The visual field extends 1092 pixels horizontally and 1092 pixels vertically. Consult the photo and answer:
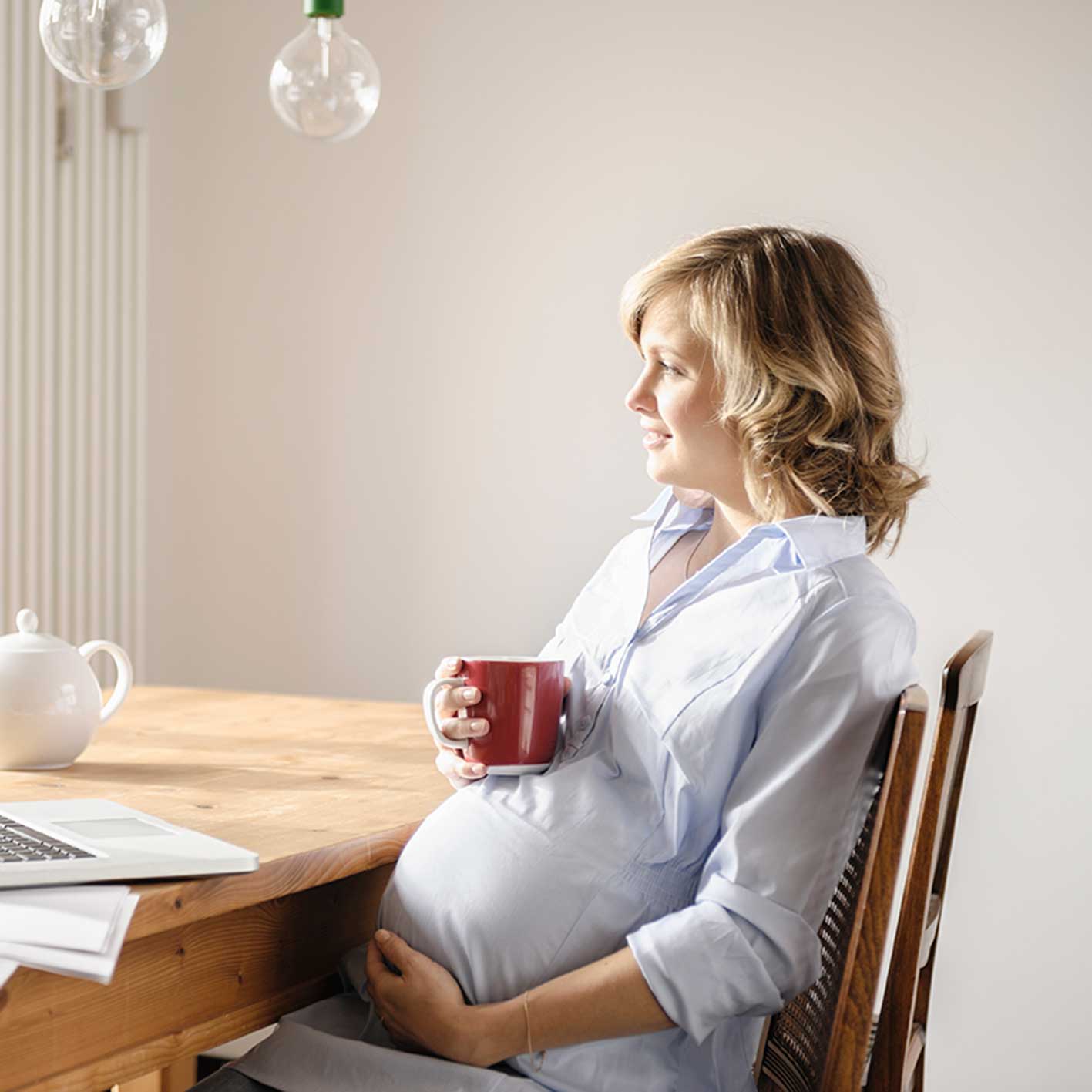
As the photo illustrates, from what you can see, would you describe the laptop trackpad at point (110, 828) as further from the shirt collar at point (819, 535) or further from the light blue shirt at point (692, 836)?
the shirt collar at point (819, 535)

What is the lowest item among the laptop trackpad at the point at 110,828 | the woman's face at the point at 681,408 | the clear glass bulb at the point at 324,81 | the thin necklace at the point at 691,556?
the laptop trackpad at the point at 110,828

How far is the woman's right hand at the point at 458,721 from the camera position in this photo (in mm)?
1256

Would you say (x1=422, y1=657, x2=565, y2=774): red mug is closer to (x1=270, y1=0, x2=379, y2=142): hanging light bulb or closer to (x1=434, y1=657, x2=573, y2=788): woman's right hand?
(x1=434, y1=657, x2=573, y2=788): woman's right hand

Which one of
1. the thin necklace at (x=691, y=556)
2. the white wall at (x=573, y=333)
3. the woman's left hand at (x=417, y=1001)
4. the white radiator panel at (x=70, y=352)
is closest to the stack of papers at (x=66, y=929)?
the woman's left hand at (x=417, y=1001)

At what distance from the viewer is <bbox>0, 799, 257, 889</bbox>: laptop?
98 cm

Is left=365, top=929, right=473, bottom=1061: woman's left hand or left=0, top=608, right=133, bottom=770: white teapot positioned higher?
left=0, top=608, right=133, bottom=770: white teapot

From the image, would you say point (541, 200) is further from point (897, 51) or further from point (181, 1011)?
point (181, 1011)

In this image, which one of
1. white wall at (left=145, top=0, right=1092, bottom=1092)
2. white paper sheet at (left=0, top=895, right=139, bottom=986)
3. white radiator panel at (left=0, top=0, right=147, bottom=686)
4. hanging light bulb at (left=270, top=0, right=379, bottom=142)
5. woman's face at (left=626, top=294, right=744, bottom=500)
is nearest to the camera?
white paper sheet at (left=0, top=895, right=139, bottom=986)

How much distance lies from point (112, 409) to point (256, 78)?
2.64ft

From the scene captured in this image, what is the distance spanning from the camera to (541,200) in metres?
2.89

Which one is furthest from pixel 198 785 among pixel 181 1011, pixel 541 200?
pixel 541 200

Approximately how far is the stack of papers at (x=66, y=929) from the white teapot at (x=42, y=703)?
477 mm

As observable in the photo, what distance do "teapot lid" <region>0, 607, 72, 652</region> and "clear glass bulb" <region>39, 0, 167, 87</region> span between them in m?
0.54

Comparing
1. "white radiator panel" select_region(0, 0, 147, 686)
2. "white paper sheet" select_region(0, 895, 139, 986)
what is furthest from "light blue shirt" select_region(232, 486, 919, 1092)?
"white radiator panel" select_region(0, 0, 147, 686)
